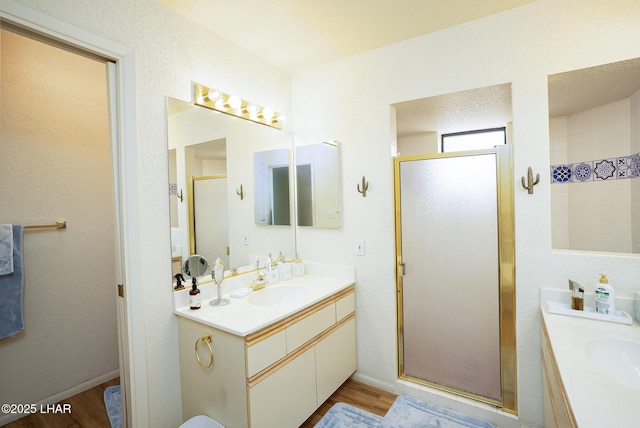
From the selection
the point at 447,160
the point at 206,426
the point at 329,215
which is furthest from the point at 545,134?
the point at 206,426

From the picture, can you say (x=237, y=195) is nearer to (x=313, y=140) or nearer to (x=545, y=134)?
(x=313, y=140)

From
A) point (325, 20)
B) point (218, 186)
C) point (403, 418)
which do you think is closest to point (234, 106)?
point (218, 186)

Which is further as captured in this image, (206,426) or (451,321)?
(451,321)

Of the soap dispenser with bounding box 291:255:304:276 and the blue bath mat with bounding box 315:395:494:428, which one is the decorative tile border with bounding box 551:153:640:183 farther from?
the soap dispenser with bounding box 291:255:304:276

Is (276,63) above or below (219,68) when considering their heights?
above

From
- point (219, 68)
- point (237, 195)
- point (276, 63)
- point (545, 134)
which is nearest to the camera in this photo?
point (545, 134)

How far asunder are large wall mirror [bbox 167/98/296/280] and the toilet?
0.81 metres

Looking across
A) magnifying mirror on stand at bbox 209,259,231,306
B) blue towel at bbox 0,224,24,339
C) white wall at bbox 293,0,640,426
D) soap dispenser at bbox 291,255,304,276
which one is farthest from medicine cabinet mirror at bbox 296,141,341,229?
blue towel at bbox 0,224,24,339

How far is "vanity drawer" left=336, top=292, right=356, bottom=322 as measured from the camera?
2186mm

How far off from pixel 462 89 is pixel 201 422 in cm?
248

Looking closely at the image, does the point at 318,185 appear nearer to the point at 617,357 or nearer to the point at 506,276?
the point at 506,276

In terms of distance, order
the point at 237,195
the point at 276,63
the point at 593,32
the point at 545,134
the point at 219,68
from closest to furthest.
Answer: the point at 593,32 < the point at 545,134 < the point at 219,68 < the point at 237,195 < the point at 276,63

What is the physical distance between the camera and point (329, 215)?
2484mm

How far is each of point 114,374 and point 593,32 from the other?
4015 mm
